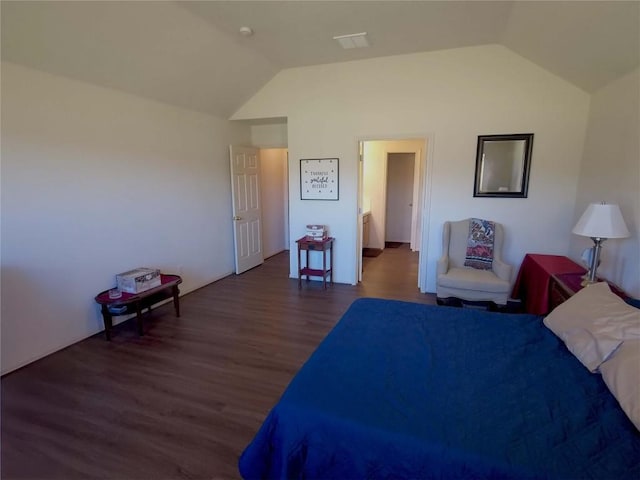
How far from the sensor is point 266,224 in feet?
21.4

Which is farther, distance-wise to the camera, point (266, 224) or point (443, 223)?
Result: point (266, 224)

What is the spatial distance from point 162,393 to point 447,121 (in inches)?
157

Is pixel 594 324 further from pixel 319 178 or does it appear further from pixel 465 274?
pixel 319 178

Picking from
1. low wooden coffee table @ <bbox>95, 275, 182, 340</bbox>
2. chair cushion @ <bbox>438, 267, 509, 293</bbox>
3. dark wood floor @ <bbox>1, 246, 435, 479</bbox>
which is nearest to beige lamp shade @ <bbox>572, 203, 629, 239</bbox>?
chair cushion @ <bbox>438, 267, 509, 293</bbox>

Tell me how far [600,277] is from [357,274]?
2.72 metres

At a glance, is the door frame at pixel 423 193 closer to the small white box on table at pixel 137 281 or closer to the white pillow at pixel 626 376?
the small white box on table at pixel 137 281

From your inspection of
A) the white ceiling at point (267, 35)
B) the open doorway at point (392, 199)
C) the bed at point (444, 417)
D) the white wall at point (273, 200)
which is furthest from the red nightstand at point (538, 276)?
the white wall at point (273, 200)

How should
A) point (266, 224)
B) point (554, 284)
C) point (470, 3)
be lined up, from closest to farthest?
point (470, 3) → point (554, 284) → point (266, 224)

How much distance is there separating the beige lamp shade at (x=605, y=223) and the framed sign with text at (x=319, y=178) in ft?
9.29

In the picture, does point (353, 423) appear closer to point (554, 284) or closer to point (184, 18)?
point (554, 284)

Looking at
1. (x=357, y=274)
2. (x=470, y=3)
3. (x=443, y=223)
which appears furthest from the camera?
(x=357, y=274)

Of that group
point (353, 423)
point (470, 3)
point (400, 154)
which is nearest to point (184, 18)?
point (470, 3)

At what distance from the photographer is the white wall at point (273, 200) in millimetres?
6418

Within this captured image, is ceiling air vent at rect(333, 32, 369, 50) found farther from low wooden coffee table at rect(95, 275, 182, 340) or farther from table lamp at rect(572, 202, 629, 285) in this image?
low wooden coffee table at rect(95, 275, 182, 340)
